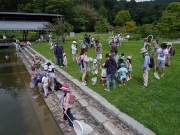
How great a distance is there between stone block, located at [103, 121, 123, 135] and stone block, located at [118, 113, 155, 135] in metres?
0.30

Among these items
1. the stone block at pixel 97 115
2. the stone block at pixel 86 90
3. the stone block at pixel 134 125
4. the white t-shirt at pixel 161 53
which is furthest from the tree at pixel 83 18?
the stone block at pixel 134 125

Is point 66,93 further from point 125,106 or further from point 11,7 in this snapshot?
point 11,7

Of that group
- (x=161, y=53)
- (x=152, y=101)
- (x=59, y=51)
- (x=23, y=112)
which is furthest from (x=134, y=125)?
(x=59, y=51)

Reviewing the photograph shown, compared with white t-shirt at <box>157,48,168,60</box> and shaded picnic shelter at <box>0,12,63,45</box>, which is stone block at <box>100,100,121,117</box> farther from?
shaded picnic shelter at <box>0,12,63,45</box>

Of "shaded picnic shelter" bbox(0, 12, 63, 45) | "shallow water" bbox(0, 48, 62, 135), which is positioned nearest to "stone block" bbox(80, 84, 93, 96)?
"shallow water" bbox(0, 48, 62, 135)

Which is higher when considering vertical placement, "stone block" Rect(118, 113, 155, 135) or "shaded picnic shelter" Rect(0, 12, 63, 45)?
"shaded picnic shelter" Rect(0, 12, 63, 45)

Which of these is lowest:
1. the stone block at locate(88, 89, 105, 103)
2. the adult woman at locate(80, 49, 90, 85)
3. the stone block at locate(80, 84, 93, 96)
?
the stone block at locate(88, 89, 105, 103)

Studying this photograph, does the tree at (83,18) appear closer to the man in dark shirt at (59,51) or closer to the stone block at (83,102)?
the man in dark shirt at (59,51)

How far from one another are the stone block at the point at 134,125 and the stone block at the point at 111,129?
0.30 meters

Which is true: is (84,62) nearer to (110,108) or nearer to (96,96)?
(96,96)

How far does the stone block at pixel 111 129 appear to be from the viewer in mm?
4059

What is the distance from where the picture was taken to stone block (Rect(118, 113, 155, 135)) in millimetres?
3852

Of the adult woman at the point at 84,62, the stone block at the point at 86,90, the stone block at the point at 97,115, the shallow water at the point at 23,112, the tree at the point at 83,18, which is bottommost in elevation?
the shallow water at the point at 23,112

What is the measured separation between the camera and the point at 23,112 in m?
5.63
